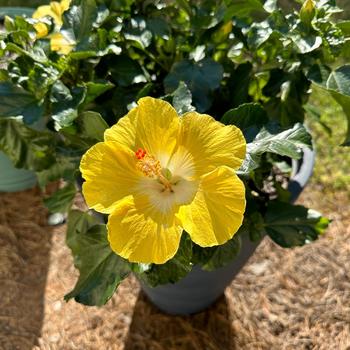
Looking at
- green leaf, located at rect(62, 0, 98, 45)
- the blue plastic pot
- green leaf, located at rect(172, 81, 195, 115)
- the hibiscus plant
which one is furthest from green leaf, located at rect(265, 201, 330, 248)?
the blue plastic pot

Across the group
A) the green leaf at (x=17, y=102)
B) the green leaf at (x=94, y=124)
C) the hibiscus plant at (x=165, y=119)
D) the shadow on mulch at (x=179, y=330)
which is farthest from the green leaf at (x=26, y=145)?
the shadow on mulch at (x=179, y=330)

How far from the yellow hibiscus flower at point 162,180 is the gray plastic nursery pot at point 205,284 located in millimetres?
475

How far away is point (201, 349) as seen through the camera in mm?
1644

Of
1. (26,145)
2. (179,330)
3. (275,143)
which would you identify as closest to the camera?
(275,143)

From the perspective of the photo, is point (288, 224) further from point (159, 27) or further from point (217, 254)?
point (159, 27)

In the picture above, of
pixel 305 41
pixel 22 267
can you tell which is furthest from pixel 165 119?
pixel 22 267

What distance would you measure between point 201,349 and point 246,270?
1.15 ft

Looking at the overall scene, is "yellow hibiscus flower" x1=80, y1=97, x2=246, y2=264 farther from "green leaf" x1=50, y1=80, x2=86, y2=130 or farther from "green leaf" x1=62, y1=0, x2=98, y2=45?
"green leaf" x1=62, y1=0, x2=98, y2=45

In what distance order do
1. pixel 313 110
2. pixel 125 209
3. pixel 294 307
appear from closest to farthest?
pixel 125 209
pixel 313 110
pixel 294 307

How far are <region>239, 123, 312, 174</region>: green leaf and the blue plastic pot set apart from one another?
1.17 m

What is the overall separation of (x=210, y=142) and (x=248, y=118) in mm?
192

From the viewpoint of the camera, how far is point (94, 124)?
108 cm

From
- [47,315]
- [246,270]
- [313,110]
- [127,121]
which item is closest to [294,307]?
[246,270]

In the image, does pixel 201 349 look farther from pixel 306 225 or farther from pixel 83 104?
pixel 83 104
